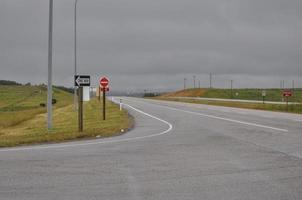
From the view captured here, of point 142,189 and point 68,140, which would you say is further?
point 68,140

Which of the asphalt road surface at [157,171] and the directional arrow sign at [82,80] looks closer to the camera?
the asphalt road surface at [157,171]

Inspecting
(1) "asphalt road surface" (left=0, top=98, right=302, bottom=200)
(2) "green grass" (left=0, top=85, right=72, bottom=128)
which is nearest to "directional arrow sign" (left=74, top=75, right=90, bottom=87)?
(1) "asphalt road surface" (left=0, top=98, right=302, bottom=200)

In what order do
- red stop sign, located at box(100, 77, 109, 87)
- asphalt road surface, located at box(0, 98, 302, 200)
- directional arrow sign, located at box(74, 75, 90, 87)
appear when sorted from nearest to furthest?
asphalt road surface, located at box(0, 98, 302, 200)
directional arrow sign, located at box(74, 75, 90, 87)
red stop sign, located at box(100, 77, 109, 87)

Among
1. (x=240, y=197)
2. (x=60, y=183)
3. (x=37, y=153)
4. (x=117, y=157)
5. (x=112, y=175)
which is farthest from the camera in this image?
(x=37, y=153)

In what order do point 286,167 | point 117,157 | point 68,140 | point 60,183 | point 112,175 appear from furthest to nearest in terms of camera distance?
point 68,140 → point 117,157 → point 286,167 → point 112,175 → point 60,183

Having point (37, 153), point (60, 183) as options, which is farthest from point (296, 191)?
point (37, 153)

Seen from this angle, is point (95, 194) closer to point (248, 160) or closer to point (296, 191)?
point (296, 191)

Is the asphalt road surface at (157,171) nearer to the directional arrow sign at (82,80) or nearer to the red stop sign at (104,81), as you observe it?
the directional arrow sign at (82,80)

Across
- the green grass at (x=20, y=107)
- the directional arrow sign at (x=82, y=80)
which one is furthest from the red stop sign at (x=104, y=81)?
the green grass at (x=20, y=107)

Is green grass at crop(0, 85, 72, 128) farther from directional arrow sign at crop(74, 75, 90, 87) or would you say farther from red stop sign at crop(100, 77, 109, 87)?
directional arrow sign at crop(74, 75, 90, 87)

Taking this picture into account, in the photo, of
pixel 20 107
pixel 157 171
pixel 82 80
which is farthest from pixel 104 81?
pixel 20 107

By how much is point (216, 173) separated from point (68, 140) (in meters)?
10.1

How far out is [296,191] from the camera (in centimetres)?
890

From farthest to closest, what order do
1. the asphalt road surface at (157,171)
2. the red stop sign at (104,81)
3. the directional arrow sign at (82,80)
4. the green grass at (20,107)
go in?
the green grass at (20,107), the red stop sign at (104,81), the directional arrow sign at (82,80), the asphalt road surface at (157,171)
